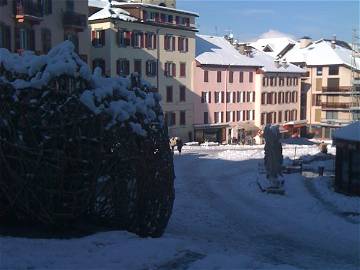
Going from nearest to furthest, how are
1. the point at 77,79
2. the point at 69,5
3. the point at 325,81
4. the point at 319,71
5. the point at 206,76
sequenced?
the point at 77,79 → the point at 69,5 → the point at 206,76 → the point at 325,81 → the point at 319,71

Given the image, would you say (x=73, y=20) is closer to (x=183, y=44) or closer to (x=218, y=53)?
(x=183, y=44)

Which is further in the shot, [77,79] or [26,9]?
[26,9]

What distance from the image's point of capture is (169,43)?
4847cm

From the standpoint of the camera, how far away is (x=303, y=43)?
7231 cm

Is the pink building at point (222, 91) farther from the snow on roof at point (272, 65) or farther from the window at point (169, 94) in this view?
the window at point (169, 94)

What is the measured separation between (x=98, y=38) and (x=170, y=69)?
863 centimetres

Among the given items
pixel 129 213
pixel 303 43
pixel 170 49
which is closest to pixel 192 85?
pixel 170 49

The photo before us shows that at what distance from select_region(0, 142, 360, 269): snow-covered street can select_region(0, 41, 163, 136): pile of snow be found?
240 cm

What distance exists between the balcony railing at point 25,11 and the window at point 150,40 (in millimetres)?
16474

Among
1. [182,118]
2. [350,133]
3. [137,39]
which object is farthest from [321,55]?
[350,133]

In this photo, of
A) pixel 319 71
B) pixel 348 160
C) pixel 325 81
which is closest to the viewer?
pixel 348 160

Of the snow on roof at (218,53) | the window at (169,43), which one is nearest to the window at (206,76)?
the snow on roof at (218,53)

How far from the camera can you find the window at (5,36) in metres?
28.0

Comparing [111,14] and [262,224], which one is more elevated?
[111,14]
